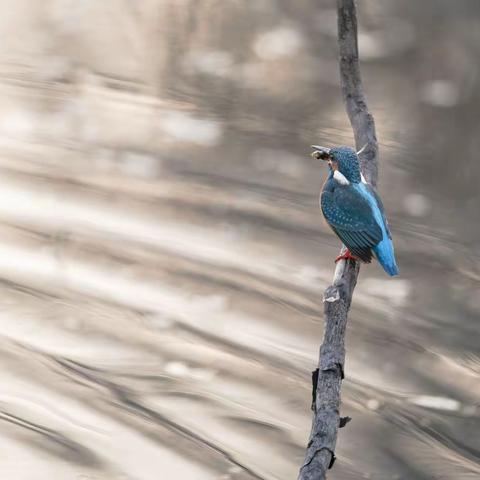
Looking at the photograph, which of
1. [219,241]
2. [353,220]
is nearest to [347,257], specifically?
[353,220]

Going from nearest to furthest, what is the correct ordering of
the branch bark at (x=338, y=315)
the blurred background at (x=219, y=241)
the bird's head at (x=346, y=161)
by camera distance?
the branch bark at (x=338, y=315), the bird's head at (x=346, y=161), the blurred background at (x=219, y=241)

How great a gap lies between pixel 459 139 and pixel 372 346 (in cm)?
25

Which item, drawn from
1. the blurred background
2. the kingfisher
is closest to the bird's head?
the kingfisher

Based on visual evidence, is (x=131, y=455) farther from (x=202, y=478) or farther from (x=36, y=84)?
(x=36, y=84)

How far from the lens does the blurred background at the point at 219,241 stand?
46.4 inches

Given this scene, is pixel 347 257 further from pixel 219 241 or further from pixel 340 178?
pixel 219 241

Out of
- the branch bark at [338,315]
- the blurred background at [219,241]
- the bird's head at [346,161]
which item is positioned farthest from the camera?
the blurred background at [219,241]

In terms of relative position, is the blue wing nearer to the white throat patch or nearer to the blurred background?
the white throat patch

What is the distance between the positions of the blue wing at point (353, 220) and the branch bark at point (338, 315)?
0.02 m

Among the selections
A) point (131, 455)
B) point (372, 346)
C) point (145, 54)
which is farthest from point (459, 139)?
point (131, 455)

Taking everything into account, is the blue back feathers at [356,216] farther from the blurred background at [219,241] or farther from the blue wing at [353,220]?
the blurred background at [219,241]

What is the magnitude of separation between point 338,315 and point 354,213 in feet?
0.34

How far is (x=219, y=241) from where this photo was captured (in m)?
1.28

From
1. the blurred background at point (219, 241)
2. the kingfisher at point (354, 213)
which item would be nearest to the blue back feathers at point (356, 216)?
the kingfisher at point (354, 213)
